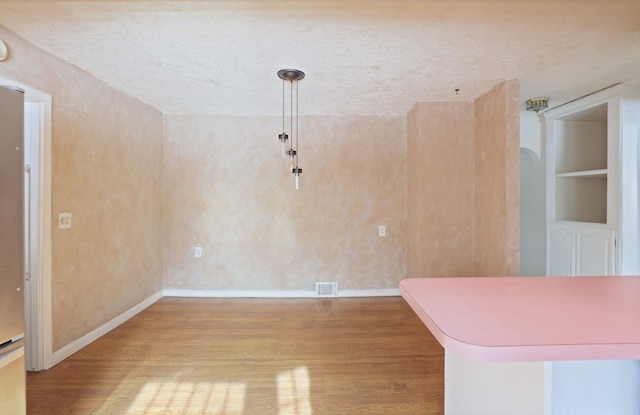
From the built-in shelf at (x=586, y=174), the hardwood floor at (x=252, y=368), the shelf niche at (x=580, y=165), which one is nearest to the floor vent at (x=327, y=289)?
the hardwood floor at (x=252, y=368)

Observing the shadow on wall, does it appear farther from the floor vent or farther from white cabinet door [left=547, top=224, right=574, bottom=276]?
the floor vent

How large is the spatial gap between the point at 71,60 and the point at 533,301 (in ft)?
10.6

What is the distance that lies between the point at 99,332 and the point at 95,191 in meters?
1.26

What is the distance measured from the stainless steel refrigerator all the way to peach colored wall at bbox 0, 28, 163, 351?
1028 millimetres

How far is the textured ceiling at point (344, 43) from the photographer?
1518 mm

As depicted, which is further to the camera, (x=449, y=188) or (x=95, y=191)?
(x=449, y=188)

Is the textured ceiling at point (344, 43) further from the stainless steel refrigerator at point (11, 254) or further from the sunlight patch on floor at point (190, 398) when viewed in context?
Answer: the sunlight patch on floor at point (190, 398)

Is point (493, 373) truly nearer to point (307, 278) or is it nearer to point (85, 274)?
point (307, 278)

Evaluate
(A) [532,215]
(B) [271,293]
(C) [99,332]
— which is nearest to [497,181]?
(A) [532,215]

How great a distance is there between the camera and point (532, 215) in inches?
142

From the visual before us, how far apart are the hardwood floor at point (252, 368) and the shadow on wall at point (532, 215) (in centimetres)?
203

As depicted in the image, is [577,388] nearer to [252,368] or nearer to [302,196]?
[252,368]

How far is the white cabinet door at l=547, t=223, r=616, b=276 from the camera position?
2.50m

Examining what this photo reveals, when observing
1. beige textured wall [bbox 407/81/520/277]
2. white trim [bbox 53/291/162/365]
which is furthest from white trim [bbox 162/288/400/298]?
beige textured wall [bbox 407/81/520/277]
